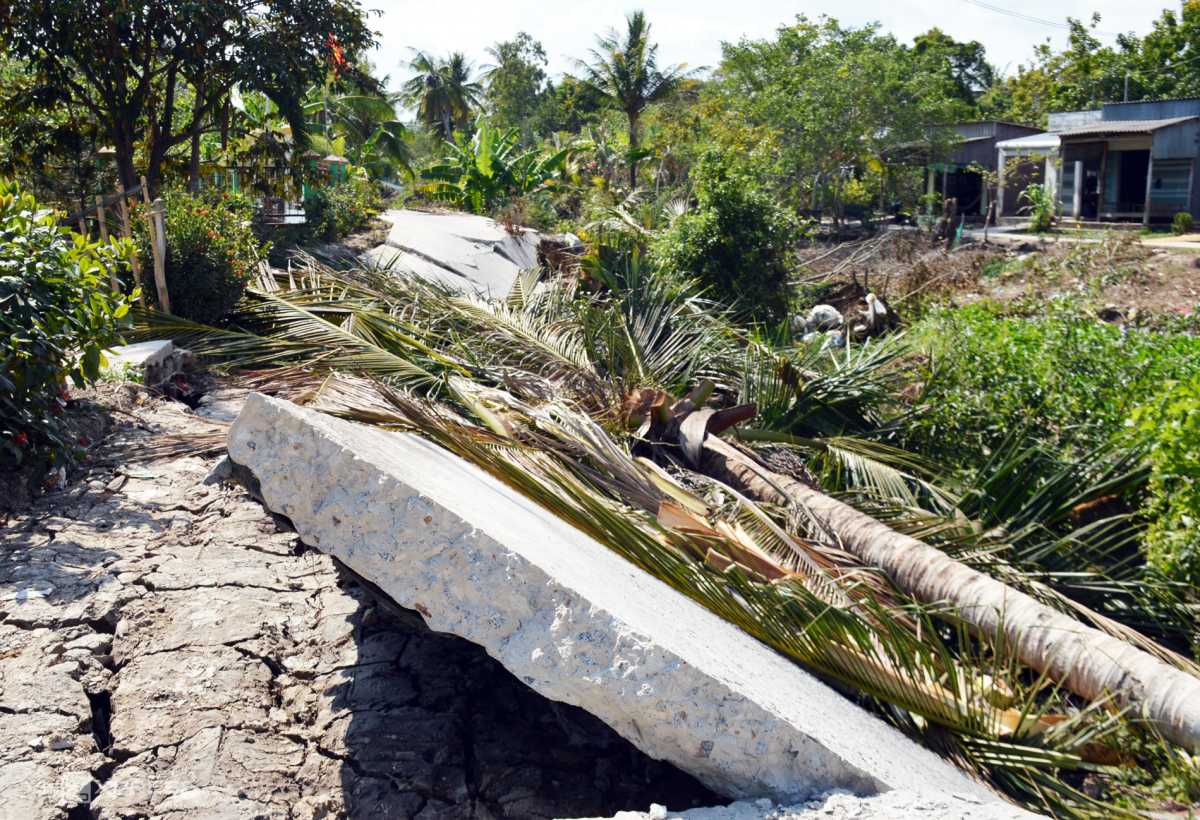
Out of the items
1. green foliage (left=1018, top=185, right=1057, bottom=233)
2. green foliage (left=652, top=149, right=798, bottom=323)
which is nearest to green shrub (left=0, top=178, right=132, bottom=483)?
green foliage (left=652, top=149, right=798, bottom=323)

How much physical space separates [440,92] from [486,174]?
85.0 feet

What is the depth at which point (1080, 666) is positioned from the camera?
2.82 metres

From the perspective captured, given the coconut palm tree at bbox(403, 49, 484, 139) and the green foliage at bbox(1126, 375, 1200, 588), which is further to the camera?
the coconut palm tree at bbox(403, 49, 484, 139)

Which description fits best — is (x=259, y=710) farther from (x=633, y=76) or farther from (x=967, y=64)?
(x=967, y=64)

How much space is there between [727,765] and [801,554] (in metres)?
1.30

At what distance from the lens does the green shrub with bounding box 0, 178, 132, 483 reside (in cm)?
339

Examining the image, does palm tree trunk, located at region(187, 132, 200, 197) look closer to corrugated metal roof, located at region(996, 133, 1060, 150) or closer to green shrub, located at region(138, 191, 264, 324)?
green shrub, located at region(138, 191, 264, 324)

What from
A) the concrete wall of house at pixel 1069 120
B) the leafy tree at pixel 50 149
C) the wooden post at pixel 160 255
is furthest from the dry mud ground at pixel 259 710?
the concrete wall of house at pixel 1069 120

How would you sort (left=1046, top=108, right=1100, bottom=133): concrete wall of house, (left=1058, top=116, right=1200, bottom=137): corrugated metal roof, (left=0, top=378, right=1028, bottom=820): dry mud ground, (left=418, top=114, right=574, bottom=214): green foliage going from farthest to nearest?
(left=1046, top=108, right=1100, bottom=133): concrete wall of house
(left=1058, top=116, right=1200, bottom=137): corrugated metal roof
(left=418, top=114, right=574, bottom=214): green foliage
(left=0, top=378, right=1028, bottom=820): dry mud ground

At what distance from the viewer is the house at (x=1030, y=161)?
83.4ft

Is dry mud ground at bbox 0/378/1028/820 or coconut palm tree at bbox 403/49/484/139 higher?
coconut palm tree at bbox 403/49/484/139

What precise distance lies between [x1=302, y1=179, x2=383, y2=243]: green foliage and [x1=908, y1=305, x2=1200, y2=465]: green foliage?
966cm

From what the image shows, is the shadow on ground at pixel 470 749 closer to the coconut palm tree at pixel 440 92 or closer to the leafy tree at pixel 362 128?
the leafy tree at pixel 362 128

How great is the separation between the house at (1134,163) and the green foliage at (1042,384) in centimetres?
2159
